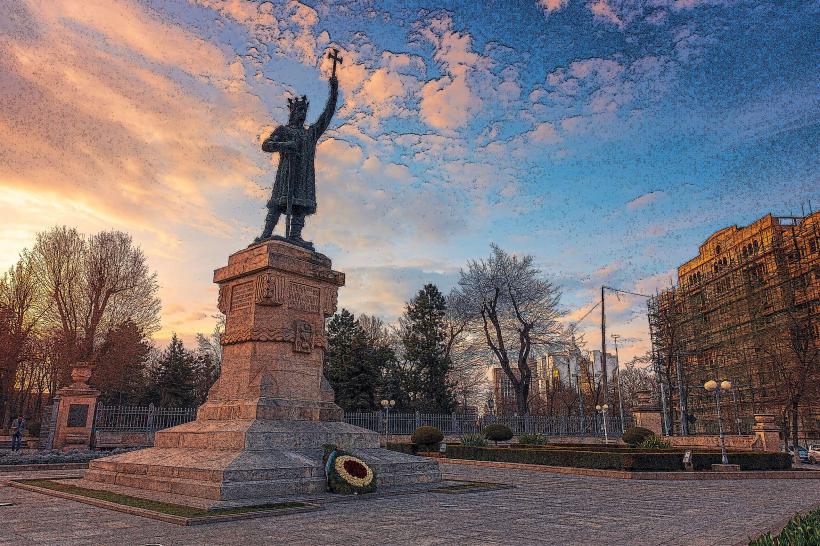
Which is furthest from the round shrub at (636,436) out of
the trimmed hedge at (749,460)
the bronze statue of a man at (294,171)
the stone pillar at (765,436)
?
the bronze statue of a man at (294,171)

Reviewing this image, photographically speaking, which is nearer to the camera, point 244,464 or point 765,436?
point 244,464

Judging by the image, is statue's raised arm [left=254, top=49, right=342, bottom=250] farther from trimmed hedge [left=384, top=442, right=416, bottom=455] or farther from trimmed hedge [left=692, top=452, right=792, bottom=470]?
trimmed hedge [left=384, top=442, right=416, bottom=455]

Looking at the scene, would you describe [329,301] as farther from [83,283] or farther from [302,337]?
[83,283]

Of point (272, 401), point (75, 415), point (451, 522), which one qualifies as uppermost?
point (272, 401)

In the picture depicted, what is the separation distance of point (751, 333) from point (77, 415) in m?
38.8

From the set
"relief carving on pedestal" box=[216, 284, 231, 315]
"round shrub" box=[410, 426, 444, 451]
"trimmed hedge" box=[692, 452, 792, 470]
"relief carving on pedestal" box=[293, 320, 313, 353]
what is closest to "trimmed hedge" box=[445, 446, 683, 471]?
"trimmed hedge" box=[692, 452, 792, 470]

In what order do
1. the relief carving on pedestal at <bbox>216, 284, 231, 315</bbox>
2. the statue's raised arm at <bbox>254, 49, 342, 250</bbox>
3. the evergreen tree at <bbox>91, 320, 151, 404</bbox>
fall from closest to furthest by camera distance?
the relief carving on pedestal at <bbox>216, 284, 231, 315</bbox>, the statue's raised arm at <bbox>254, 49, 342, 250</bbox>, the evergreen tree at <bbox>91, 320, 151, 404</bbox>

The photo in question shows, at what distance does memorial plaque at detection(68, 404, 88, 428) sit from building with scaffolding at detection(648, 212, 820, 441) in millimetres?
29291

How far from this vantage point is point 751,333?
36250 millimetres

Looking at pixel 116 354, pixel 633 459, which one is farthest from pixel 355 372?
pixel 633 459

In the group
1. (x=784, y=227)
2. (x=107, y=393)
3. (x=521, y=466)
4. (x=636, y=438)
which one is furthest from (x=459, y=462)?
(x=784, y=227)

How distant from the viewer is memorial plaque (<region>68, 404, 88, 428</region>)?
75.7 feet

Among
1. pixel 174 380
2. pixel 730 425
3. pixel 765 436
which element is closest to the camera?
pixel 765 436

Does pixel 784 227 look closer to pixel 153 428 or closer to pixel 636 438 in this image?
pixel 636 438
